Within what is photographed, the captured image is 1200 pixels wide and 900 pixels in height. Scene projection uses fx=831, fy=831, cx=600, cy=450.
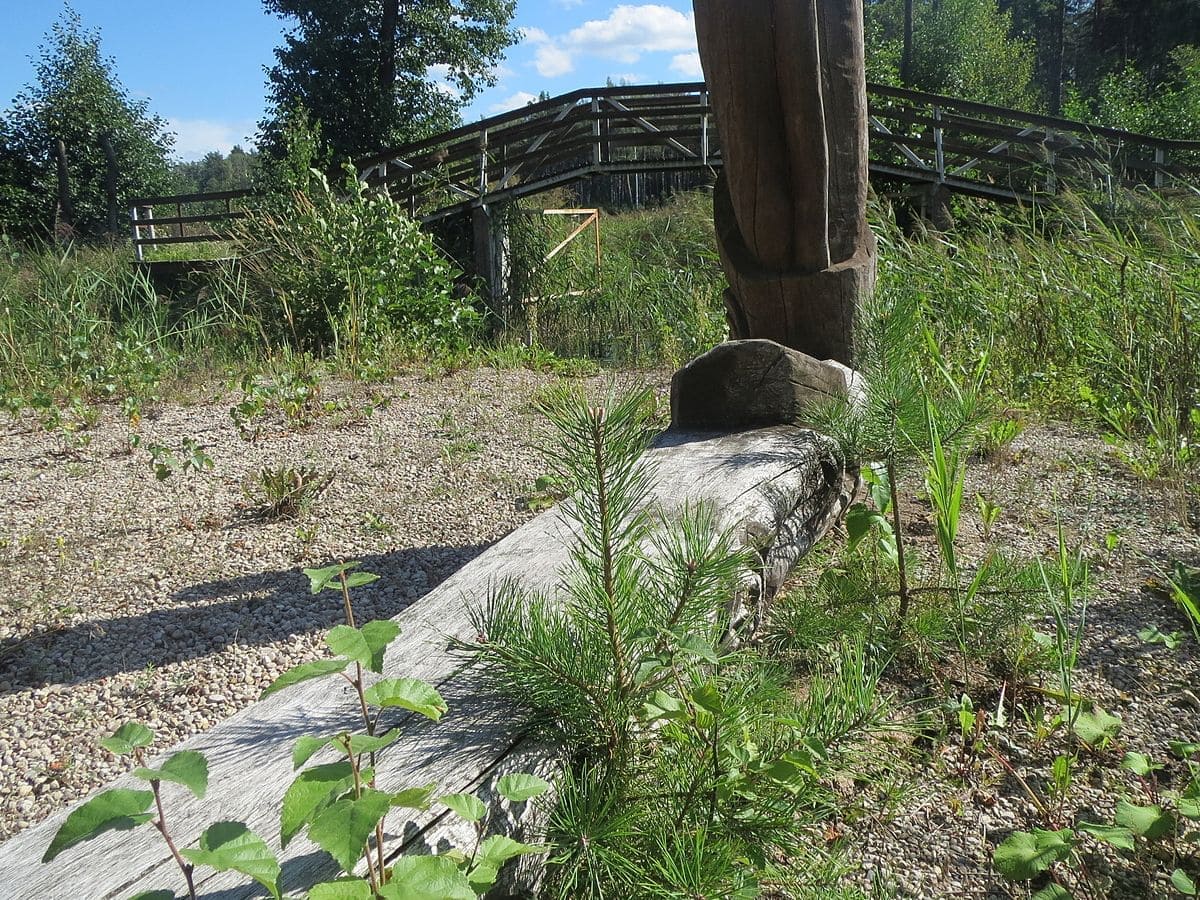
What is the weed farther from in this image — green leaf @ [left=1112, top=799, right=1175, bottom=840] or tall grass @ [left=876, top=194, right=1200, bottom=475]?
green leaf @ [left=1112, top=799, right=1175, bottom=840]

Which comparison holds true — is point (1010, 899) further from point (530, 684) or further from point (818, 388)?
point (818, 388)

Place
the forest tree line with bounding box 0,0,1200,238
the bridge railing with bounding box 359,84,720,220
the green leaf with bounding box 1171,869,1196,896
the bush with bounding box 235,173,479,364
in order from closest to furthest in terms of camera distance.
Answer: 1. the green leaf with bounding box 1171,869,1196,896
2. the bush with bounding box 235,173,479,364
3. the bridge railing with bounding box 359,84,720,220
4. the forest tree line with bounding box 0,0,1200,238

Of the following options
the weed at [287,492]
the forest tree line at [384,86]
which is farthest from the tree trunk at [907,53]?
the weed at [287,492]

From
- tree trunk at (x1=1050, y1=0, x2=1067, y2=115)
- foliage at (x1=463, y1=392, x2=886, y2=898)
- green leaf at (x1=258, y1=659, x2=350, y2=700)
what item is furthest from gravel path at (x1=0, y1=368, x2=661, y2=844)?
tree trunk at (x1=1050, y1=0, x2=1067, y2=115)

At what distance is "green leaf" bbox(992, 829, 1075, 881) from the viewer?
1384 millimetres

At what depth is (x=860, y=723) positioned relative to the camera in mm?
1221

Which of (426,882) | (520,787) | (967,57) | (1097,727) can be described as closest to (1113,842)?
(1097,727)

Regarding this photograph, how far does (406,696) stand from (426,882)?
0.20m

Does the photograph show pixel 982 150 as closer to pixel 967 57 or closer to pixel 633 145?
pixel 633 145

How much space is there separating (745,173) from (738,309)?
593 mm

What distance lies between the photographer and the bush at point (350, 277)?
7730 millimetres

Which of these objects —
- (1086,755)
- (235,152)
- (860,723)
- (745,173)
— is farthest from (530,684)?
(235,152)

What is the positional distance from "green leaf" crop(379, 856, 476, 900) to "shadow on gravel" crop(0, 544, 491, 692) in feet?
6.70

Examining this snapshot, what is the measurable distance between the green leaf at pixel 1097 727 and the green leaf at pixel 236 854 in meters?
1.62
